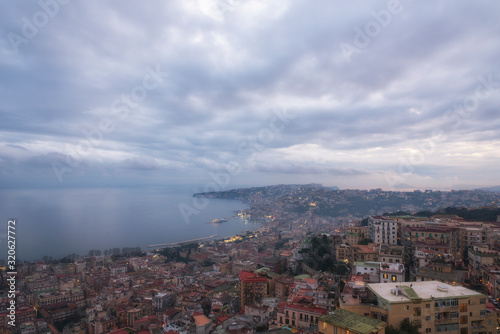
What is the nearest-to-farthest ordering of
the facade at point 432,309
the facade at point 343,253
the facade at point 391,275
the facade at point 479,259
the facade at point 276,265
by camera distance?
the facade at point 432,309, the facade at point 391,275, the facade at point 479,259, the facade at point 343,253, the facade at point 276,265

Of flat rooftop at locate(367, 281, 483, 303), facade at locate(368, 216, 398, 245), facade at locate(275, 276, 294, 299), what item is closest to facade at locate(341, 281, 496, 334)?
flat rooftop at locate(367, 281, 483, 303)

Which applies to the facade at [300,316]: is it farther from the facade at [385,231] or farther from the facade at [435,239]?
the facade at [385,231]

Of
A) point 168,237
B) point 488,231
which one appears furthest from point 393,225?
point 168,237

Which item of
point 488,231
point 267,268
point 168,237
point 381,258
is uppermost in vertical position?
point 488,231

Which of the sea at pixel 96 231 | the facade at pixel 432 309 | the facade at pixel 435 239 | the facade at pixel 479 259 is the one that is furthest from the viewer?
the sea at pixel 96 231

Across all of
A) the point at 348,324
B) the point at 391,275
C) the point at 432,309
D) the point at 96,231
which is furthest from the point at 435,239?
the point at 96,231

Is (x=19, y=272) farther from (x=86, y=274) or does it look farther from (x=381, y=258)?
(x=381, y=258)

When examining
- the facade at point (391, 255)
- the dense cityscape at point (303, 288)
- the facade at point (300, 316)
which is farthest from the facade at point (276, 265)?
the facade at point (300, 316)
